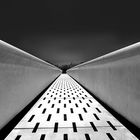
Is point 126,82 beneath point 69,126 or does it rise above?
above

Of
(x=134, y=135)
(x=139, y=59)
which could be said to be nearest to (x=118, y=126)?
(x=134, y=135)

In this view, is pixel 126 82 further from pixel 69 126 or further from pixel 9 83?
pixel 9 83

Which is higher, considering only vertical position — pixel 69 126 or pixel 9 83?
pixel 9 83

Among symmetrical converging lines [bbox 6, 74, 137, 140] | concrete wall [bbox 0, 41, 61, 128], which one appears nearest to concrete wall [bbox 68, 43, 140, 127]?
symmetrical converging lines [bbox 6, 74, 137, 140]

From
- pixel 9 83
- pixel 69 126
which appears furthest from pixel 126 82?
pixel 9 83

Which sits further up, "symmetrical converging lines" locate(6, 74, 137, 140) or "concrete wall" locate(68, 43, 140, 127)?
"concrete wall" locate(68, 43, 140, 127)

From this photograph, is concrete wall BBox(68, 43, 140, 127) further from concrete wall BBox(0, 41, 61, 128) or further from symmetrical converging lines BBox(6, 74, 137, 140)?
concrete wall BBox(0, 41, 61, 128)

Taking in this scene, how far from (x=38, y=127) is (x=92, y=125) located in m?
0.90

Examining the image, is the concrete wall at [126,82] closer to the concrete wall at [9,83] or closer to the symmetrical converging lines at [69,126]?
the symmetrical converging lines at [69,126]

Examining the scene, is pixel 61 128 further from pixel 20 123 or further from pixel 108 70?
pixel 108 70

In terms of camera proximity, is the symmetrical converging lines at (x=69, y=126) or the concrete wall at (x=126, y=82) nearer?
the symmetrical converging lines at (x=69, y=126)

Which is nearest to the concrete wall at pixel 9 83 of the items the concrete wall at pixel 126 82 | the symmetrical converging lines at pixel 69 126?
the symmetrical converging lines at pixel 69 126

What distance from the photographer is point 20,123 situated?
2.62 metres

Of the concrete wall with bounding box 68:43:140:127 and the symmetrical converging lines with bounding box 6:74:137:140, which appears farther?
the concrete wall with bounding box 68:43:140:127
